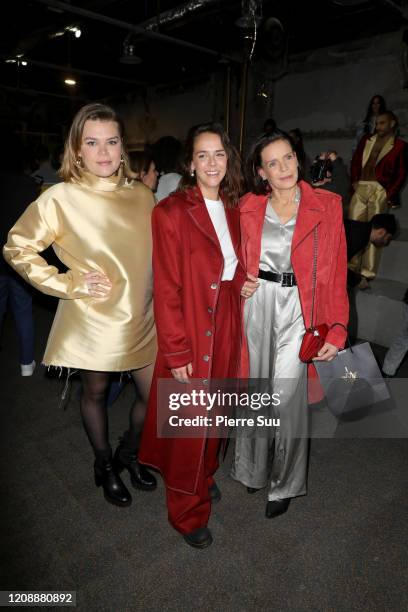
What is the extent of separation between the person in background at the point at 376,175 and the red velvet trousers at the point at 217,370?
3.87 meters

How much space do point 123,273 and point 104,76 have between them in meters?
10.1

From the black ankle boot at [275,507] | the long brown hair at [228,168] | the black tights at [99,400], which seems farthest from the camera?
the black ankle boot at [275,507]

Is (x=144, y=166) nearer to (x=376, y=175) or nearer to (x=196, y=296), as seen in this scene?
(x=196, y=296)

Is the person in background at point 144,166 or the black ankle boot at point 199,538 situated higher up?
the person in background at point 144,166

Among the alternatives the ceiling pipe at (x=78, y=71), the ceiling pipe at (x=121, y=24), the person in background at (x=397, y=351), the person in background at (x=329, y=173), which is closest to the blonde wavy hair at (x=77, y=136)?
the person in background at (x=397, y=351)

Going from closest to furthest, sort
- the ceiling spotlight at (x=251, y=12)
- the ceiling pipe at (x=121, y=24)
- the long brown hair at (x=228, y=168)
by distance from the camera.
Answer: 1. the long brown hair at (x=228, y=168)
2. the ceiling spotlight at (x=251, y=12)
3. the ceiling pipe at (x=121, y=24)

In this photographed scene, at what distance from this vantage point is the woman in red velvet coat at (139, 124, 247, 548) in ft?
5.82

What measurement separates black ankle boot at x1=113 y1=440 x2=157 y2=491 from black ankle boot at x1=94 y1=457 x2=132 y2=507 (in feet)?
0.31

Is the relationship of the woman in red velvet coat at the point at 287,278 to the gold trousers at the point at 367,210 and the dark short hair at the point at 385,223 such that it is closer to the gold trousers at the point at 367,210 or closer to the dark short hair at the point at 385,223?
the dark short hair at the point at 385,223

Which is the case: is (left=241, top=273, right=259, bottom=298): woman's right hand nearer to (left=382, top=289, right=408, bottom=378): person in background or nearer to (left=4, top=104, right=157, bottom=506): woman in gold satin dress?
(left=4, top=104, right=157, bottom=506): woman in gold satin dress

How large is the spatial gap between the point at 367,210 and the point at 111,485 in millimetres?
4860

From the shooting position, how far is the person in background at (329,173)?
5473mm

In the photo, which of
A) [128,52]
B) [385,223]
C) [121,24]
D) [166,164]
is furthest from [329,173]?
[128,52]

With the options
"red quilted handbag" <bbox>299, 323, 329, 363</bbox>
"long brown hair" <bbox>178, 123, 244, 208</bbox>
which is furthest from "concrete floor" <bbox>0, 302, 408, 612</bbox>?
"long brown hair" <bbox>178, 123, 244, 208</bbox>
